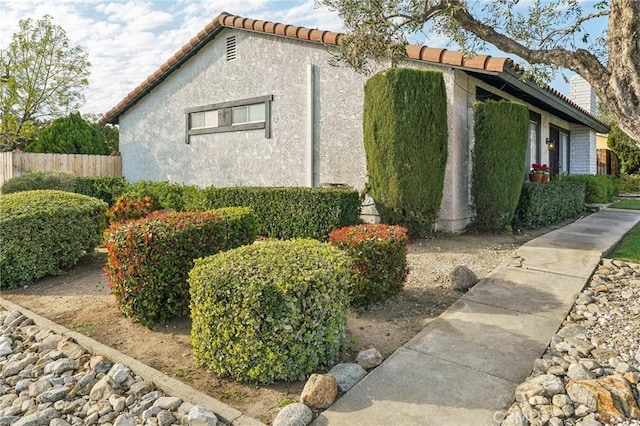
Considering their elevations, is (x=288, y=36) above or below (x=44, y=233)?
above

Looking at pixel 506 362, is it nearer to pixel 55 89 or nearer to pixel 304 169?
pixel 304 169

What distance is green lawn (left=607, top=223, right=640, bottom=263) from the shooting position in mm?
6039

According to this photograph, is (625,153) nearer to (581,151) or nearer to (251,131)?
(581,151)

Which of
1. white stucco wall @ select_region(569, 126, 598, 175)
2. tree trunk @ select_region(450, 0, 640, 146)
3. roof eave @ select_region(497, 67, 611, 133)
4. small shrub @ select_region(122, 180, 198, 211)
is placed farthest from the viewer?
white stucco wall @ select_region(569, 126, 598, 175)

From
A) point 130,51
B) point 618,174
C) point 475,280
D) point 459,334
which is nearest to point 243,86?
point 130,51

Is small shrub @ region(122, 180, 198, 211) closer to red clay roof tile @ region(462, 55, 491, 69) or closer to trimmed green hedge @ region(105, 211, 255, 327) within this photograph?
trimmed green hedge @ region(105, 211, 255, 327)

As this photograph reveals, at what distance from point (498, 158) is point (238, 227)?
5487mm

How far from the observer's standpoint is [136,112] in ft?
47.2

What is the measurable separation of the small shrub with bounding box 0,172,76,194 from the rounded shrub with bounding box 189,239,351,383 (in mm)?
10884

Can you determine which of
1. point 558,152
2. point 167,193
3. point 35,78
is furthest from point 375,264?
point 35,78

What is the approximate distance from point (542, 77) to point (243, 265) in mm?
4583

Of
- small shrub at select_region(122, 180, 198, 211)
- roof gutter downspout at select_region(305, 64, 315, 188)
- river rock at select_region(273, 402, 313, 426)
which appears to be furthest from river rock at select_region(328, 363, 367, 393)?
small shrub at select_region(122, 180, 198, 211)

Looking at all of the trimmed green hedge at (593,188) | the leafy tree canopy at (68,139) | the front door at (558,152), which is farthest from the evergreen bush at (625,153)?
the leafy tree canopy at (68,139)

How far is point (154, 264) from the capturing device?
3904 millimetres
